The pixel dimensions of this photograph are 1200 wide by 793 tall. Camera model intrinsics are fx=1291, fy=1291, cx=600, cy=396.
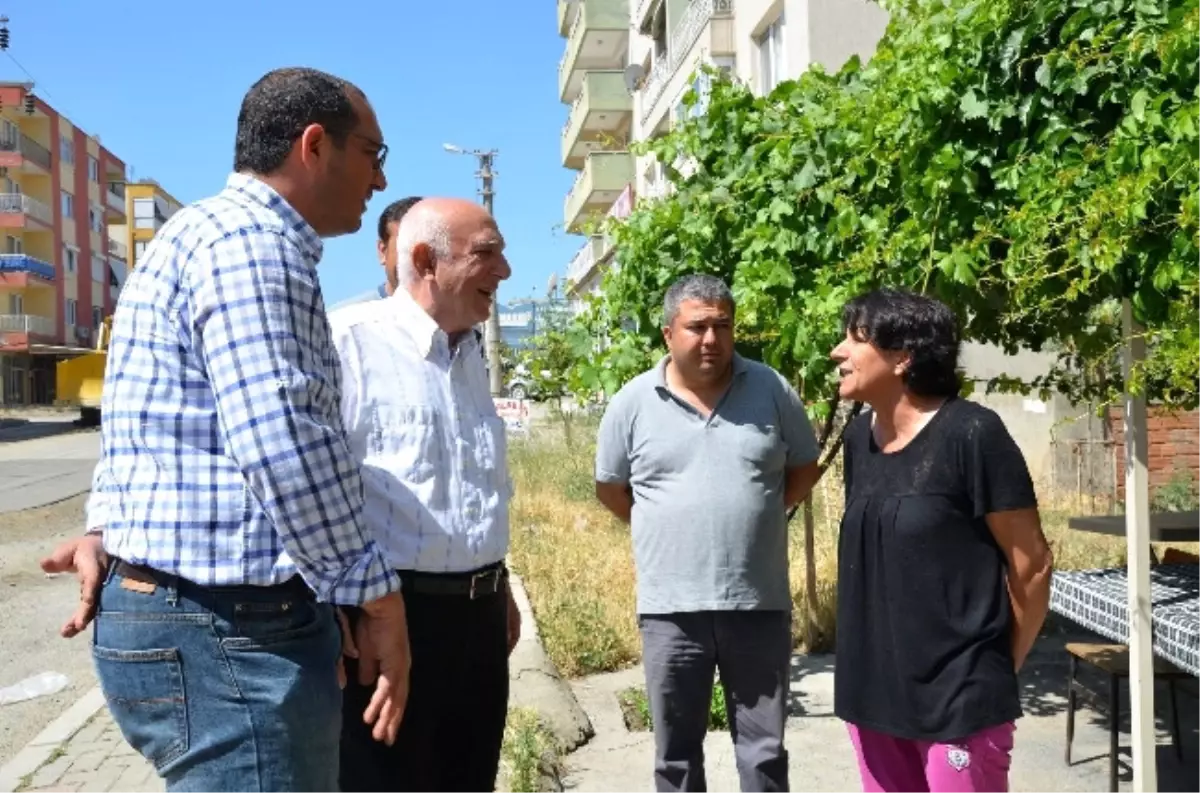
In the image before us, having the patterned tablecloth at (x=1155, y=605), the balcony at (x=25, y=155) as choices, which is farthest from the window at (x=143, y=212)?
the patterned tablecloth at (x=1155, y=605)

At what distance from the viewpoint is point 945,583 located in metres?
3.08

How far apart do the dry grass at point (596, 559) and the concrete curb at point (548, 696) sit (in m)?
0.43

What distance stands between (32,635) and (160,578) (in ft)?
27.1

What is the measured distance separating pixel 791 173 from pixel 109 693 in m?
4.15

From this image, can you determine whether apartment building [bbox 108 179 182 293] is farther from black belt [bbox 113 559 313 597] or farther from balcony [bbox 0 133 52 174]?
black belt [bbox 113 559 313 597]

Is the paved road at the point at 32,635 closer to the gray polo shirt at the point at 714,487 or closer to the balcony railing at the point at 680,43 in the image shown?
the gray polo shirt at the point at 714,487

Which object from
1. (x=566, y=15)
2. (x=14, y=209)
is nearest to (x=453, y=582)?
(x=566, y=15)

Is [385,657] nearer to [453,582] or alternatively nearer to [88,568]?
[88,568]

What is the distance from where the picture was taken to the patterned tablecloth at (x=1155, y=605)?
417 cm

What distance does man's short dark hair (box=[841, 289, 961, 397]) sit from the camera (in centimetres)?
324

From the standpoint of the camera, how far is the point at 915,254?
4359 mm

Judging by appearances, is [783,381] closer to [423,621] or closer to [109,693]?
[423,621]

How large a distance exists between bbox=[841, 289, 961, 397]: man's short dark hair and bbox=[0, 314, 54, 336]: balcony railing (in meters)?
62.9

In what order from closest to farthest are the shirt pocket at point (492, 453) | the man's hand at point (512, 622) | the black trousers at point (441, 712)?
the black trousers at point (441, 712) < the shirt pocket at point (492, 453) < the man's hand at point (512, 622)
